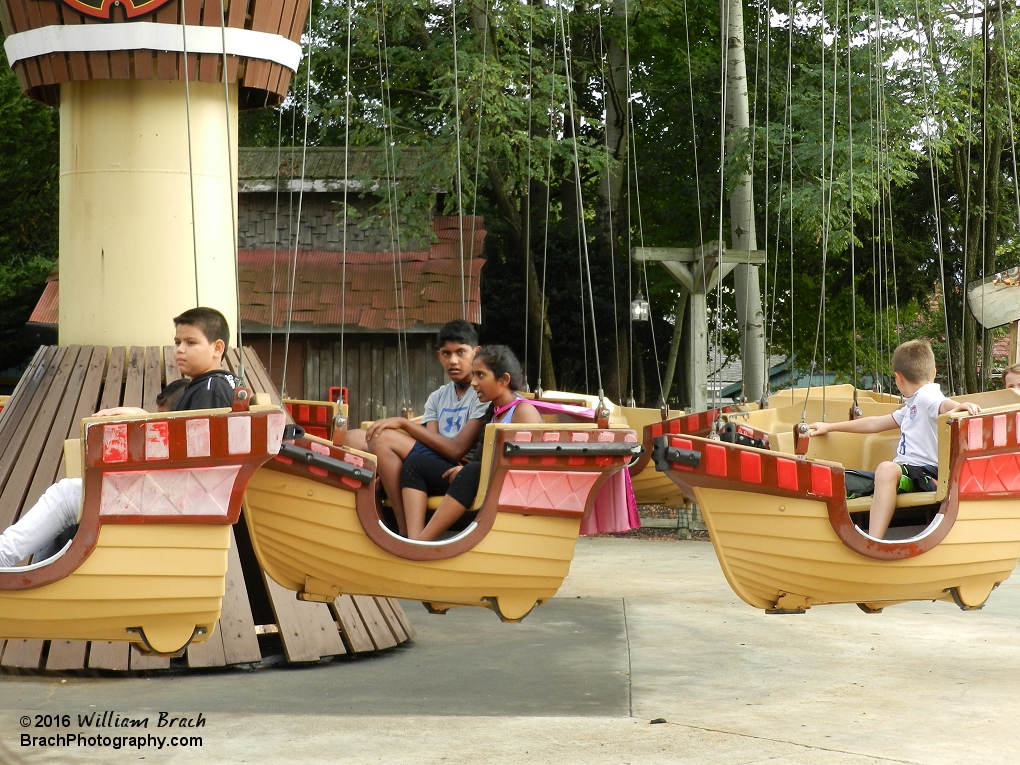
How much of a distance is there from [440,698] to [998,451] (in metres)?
2.70

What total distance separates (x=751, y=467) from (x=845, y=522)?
0.50m

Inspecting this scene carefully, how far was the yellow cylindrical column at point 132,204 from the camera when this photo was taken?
6.53 metres

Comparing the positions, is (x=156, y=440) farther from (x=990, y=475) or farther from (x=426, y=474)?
(x=990, y=475)

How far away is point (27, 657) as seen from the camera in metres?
6.34

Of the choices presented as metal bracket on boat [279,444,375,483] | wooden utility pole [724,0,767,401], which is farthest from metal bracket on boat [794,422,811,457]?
wooden utility pole [724,0,767,401]

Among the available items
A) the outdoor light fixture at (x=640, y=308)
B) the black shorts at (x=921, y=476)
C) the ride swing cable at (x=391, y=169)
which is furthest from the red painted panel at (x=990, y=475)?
the outdoor light fixture at (x=640, y=308)

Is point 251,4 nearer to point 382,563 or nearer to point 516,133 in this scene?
point 382,563

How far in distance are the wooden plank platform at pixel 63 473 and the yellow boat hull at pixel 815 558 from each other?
2.62 meters

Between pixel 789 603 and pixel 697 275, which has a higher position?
pixel 697 275

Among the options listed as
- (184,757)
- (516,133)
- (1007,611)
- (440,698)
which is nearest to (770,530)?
(440,698)

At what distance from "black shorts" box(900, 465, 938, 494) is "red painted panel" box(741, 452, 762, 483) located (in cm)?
98

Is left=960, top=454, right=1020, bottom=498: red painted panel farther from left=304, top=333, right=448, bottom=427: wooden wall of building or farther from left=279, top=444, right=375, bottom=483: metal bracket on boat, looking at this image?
left=304, top=333, right=448, bottom=427: wooden wall of building

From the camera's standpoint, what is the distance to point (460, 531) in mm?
5340

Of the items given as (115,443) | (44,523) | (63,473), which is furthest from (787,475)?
(63,473)
